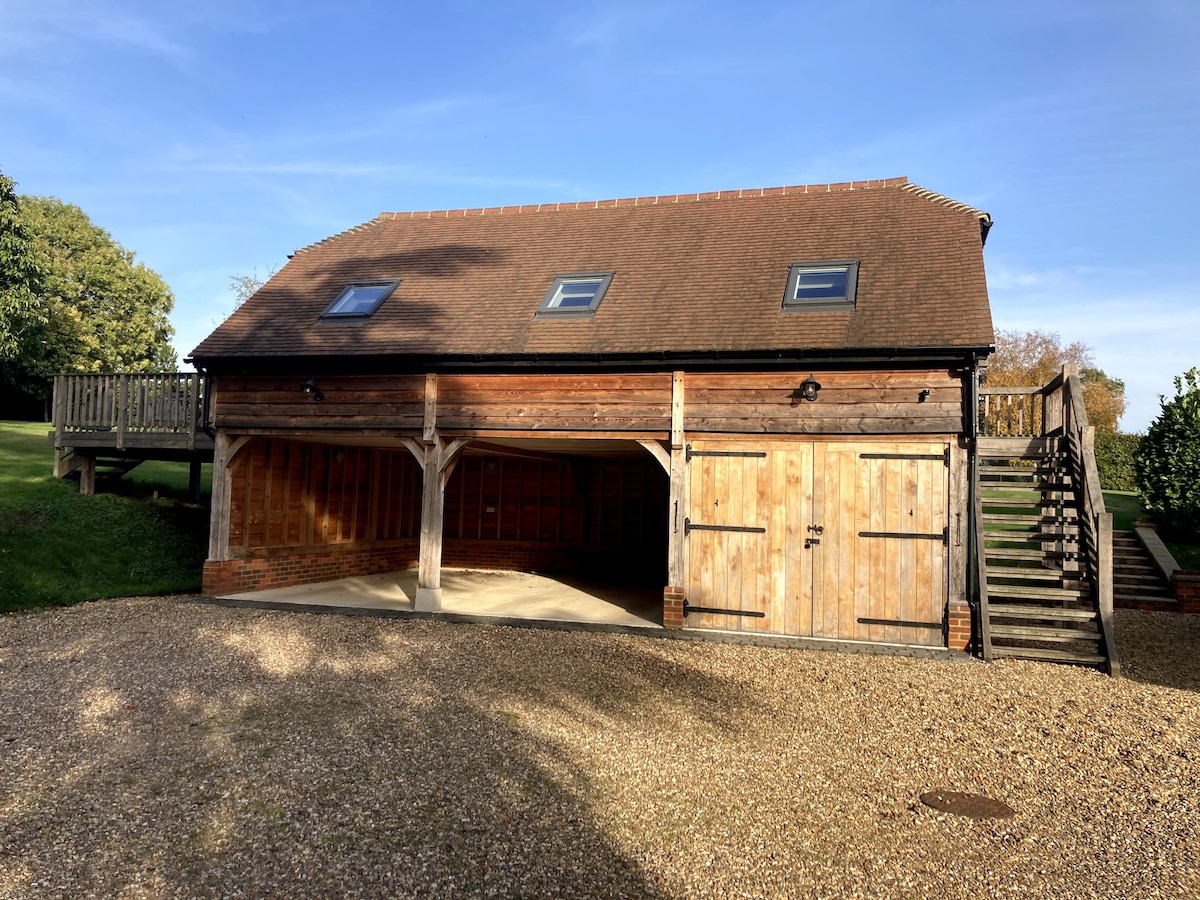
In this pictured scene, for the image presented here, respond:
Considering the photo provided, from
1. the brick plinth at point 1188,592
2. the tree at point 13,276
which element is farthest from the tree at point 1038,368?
the tree at point 13,276

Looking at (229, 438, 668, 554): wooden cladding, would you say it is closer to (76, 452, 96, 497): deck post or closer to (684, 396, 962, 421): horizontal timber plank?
(76, 452, 96, 497): deck post

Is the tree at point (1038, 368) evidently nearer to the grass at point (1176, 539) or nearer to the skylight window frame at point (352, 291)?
the grass at point (1176, 539)

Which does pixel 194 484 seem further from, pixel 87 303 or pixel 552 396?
pixel 87 303

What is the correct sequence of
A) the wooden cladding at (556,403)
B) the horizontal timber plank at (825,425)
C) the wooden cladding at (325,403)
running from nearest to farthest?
the horizontal timber plank at (825,425) → the wooden cladding at (556,403) → the wooden cladding at (325,403)

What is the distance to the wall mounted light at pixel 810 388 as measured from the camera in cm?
871

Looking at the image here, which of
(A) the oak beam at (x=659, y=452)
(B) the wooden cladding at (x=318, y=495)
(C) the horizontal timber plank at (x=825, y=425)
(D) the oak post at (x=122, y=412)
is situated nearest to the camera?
(C) the horizontal timber plank at (x=825, y=425)

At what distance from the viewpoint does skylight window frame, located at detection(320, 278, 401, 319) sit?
11406 millimetres

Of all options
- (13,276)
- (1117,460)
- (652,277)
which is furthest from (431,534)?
(1117,460)

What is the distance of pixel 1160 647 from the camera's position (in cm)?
902

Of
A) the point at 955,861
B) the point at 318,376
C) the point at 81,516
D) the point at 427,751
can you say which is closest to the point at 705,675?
the point at 427,751

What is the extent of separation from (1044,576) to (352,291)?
33.0 ft

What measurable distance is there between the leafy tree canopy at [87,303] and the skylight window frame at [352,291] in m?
21.3

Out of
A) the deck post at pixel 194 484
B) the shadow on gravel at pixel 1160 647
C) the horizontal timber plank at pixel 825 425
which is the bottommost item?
the shadow on gravel at pixel 1160 647

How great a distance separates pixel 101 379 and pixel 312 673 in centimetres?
844
